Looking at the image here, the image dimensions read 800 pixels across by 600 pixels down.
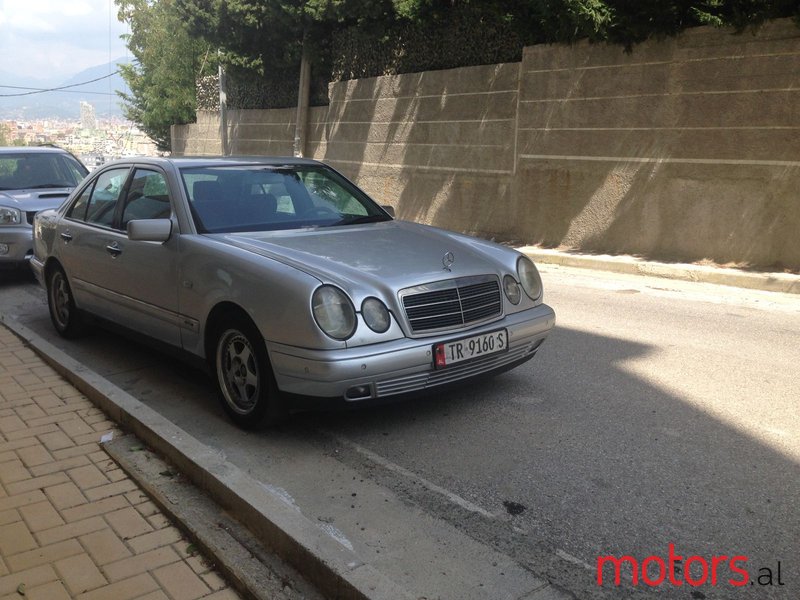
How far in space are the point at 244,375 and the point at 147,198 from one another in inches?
70.5

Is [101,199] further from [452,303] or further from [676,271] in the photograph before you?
[676,271]

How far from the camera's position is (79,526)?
11.1ft

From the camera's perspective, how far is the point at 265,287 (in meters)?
4.07

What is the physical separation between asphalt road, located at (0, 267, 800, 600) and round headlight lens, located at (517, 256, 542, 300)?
665 mm

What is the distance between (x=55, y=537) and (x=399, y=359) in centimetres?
176

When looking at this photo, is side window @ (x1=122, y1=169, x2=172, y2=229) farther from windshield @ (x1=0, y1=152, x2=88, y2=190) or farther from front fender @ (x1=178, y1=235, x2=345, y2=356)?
windshield @ (x1=0, y1=152, x2=88, y2=190)

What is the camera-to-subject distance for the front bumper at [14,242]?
29.8 ft

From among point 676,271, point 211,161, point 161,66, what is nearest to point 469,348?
point 211,161

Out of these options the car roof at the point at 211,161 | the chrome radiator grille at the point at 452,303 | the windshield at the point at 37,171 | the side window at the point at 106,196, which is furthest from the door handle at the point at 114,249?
the windshield at the point at 37,171

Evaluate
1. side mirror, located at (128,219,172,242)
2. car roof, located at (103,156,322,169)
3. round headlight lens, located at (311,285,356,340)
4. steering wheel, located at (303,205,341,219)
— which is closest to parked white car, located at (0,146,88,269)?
car roof, located at (103,156,322,169)

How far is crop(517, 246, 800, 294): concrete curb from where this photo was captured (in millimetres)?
9320

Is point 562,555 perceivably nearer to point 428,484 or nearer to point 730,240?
point 428,484

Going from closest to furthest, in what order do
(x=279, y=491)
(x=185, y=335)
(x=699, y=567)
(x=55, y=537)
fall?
(x=699, y=567)
(x=55, y=537)
(x=279, y=491)
(x=185, y=335)

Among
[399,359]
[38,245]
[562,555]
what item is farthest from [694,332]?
[38,245]
